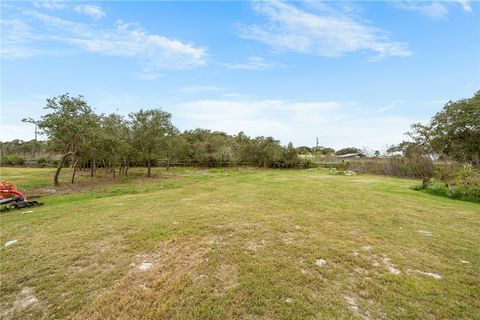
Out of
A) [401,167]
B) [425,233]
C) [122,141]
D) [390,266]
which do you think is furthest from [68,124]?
[401,167]

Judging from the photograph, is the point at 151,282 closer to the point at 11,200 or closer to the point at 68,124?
the point at 11,200

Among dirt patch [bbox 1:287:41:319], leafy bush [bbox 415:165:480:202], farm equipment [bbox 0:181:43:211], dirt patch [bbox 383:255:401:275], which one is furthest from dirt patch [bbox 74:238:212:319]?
leafy bush [bbox 415:165:480:202]

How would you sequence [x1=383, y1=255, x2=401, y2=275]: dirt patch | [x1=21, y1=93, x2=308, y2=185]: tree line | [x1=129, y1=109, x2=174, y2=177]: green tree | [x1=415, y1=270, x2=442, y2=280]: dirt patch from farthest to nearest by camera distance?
[x1=129, y1=109, x2=174, y2=177]: green tree → [x1=21, y1=93, x2=308, y2=185]: tree line → [x1=383, y1=255, x2=401, y2=275]: dirt patch → [x1=415, y1=270, x2=442, y2=280]: dirt patch

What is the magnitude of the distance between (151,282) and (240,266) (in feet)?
3.67

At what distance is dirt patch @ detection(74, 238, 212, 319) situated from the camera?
6.78 ft

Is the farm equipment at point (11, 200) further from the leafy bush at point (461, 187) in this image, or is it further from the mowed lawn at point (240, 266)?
the leafy bush at point (461, 187)

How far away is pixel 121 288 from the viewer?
242 cm

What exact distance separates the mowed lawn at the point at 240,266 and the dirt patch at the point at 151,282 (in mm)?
14

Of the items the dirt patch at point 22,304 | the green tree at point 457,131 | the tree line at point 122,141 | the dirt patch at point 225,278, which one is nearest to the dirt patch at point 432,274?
the dirt patch at point 225,278

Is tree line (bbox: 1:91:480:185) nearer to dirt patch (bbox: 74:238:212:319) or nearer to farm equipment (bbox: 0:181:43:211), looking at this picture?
farm equipment (bbox: 0:181:43:211)

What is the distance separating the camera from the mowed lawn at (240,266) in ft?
6.88

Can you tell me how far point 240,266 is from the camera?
2.87 meters

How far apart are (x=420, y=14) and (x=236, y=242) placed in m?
13.4

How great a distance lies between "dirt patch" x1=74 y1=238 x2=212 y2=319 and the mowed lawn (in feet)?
0.05
